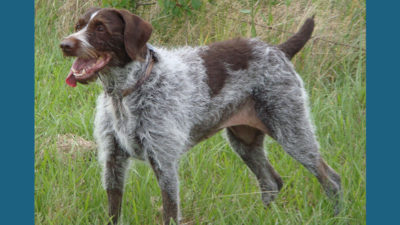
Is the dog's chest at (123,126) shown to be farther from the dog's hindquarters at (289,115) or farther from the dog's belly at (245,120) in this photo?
the dog's hindquarters at (289,115)

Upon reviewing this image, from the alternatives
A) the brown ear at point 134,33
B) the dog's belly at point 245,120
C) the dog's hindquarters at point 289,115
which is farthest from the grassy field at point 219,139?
the brown ear at point 134,33

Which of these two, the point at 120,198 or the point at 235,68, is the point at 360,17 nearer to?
the point at 235,68

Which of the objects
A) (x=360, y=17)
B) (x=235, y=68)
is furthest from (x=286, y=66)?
(x=360, y=17)

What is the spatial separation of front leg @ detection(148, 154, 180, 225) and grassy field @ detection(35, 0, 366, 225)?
34 centimetres

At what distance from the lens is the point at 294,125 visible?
13.5ft

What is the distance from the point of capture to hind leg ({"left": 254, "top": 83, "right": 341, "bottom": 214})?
13.3 feet

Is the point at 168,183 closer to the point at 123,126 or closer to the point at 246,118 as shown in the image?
the point at 123,126

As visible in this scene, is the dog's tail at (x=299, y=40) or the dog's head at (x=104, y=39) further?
the dog's tail at (x=299, y=40)

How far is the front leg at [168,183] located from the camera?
3527mm

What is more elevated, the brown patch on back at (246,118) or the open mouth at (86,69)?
the open mouth at (86,69)

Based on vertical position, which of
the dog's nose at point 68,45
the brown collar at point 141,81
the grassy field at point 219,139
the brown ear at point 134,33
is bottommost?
the grassy field at point 219,139

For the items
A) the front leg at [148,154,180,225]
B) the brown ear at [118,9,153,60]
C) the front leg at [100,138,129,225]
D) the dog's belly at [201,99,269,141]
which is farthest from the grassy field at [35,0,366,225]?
the brown ear at [118,9,153,60]

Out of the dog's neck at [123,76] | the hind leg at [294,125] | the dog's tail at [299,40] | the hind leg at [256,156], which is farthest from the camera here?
the hind leg at [256,156]

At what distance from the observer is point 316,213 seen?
12.5ft
